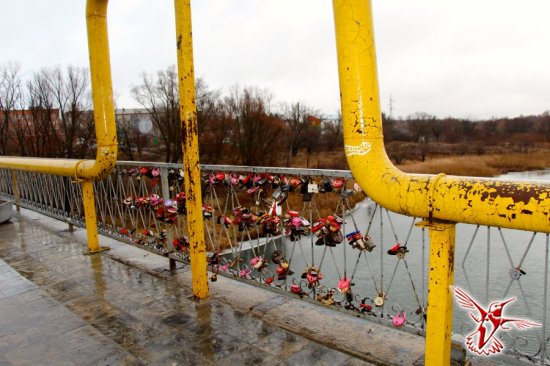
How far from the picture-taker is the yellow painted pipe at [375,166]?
63.4 inches

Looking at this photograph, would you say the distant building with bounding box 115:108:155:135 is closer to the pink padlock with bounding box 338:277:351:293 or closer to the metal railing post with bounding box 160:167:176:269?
the metal railing post with bounding box 160:167:176:269

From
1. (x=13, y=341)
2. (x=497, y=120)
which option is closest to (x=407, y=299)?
(x=13, y=341)

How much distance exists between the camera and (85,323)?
2.94 m

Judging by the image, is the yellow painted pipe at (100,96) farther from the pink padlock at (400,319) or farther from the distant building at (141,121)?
the distant building at (141,121)

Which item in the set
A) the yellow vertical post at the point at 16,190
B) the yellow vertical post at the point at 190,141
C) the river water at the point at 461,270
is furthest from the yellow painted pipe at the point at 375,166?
the yellow vertical post at the point at 16,190

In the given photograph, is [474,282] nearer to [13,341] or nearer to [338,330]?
[338,330]

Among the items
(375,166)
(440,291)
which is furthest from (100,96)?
(440,291)

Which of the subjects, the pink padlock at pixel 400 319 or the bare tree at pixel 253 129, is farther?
the bare tree at pixel 253 129

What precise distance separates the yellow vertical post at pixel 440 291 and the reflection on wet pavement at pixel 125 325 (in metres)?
0.51

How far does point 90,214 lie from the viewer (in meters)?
4.69

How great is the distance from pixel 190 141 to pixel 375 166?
1.60 metres

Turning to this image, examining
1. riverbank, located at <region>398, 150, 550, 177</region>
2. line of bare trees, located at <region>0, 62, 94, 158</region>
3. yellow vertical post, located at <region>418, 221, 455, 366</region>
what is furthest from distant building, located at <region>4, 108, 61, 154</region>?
yellow vertical post, located at <region>418, 221, 455, 366</region>

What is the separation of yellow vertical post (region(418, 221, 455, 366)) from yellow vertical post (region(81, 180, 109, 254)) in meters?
3.95

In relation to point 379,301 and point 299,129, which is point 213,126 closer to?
point 299,129
